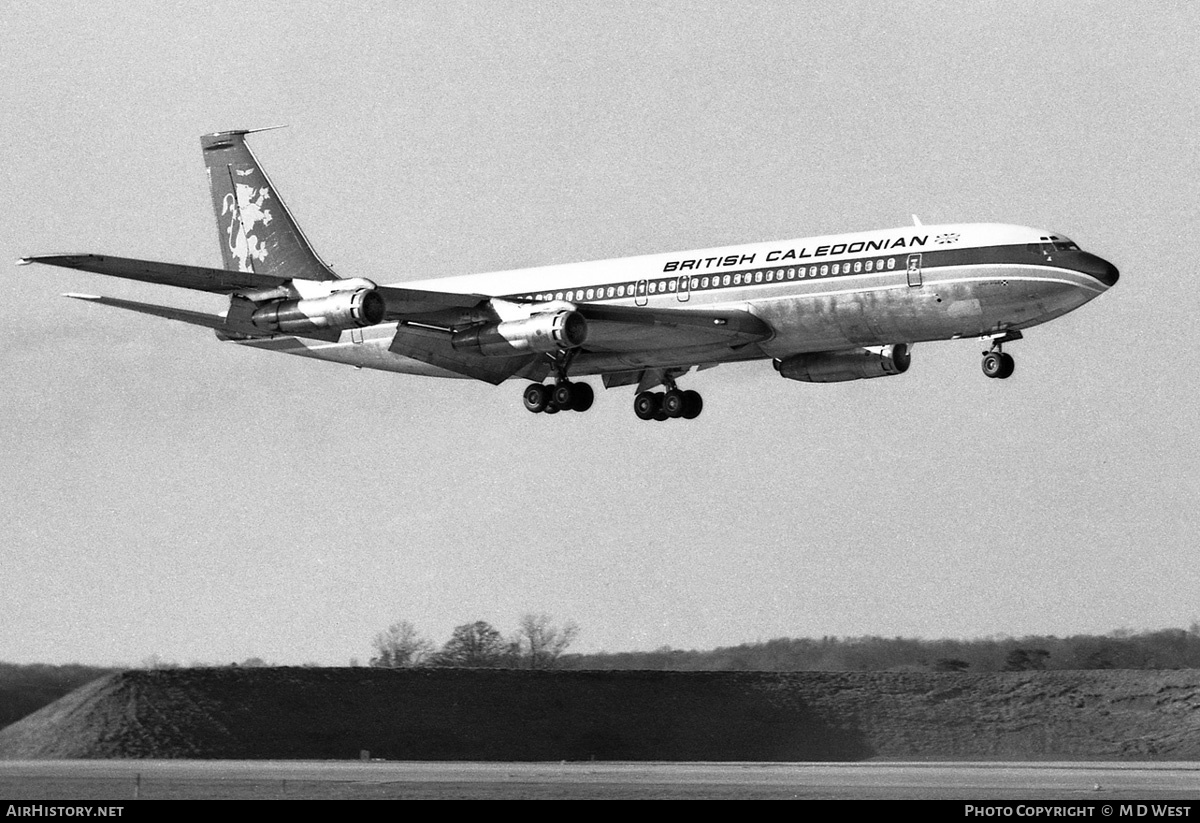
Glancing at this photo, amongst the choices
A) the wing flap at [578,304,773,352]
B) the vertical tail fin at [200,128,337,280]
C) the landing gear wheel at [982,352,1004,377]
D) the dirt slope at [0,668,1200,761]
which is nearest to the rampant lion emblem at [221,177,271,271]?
the vertical tail fin at [200,128,337,280]

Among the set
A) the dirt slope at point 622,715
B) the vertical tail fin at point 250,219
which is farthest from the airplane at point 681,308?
the dirt slope at point 622,715

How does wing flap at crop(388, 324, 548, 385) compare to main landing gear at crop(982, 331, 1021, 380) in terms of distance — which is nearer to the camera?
main landing gear at crop(982, 331, 1021, 380)

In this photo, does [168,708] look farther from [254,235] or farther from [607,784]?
[607,784]

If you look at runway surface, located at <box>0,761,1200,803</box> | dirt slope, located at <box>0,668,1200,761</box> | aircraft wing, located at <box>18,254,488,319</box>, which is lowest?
runway surface, located at <box>0,761,1200,803</box>

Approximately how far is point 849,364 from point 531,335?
35.0 feet

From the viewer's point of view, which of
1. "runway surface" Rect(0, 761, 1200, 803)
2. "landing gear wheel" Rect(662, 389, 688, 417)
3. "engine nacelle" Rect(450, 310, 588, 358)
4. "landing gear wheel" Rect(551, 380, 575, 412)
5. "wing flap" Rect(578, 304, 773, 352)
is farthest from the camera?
"landing gear wheel" Rect(662, 389, 688, 417)

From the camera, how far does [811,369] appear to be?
58969 millimetres

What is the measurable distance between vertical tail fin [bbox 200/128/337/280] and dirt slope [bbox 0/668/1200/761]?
15.0 m

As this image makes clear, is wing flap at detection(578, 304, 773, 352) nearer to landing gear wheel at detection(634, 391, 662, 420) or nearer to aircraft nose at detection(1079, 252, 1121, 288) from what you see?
landing gear wheel at detection(634, 391, 662, 420)

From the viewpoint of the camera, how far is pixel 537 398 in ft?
197

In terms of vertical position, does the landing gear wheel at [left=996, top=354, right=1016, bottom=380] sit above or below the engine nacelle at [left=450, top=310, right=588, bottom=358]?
below

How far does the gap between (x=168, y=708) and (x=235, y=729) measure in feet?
7.75

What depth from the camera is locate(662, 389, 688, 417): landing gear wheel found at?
61938 mm

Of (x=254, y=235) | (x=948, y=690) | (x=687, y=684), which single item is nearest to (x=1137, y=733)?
(x=948, y=690)
